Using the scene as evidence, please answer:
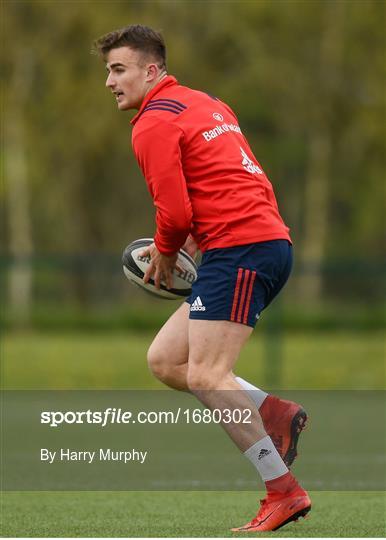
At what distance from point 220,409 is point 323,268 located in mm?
10616

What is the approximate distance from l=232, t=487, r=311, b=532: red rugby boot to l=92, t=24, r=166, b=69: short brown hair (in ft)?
6.93

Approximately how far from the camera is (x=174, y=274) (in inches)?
244

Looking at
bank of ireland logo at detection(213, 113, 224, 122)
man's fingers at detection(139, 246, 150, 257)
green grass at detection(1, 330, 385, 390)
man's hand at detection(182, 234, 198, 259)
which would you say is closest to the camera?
bank of ireland logo at detection(213, 113, 224, 122)

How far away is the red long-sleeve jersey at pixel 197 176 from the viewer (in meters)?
5.62

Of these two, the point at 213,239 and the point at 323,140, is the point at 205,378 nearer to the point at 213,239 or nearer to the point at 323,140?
the point at 213,239

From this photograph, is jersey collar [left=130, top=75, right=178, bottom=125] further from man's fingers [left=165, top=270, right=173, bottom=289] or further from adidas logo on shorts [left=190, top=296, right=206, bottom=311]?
adidas logo on shorts [left=190, top=296, right=206, bottom=311]

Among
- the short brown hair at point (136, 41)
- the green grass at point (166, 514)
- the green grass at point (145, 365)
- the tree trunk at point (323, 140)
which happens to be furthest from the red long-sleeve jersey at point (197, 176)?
the tree trunk at point (323, 140)

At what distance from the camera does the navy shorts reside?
5.63 meters

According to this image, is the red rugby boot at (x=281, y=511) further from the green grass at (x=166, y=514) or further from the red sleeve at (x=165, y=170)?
the red sleeve at (x=165, y=170)

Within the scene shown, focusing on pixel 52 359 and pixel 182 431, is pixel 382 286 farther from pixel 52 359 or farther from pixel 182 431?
pixel 182 431

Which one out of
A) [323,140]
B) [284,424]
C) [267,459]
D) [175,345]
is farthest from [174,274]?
[323,140]

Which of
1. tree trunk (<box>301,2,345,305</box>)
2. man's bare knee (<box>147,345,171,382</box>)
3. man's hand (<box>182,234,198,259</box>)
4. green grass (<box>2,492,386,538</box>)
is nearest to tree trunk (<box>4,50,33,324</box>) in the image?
tree trunk (<box>301,2,345,305</box>)

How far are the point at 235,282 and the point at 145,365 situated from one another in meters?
11.0

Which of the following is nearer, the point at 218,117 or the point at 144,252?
the point at 218,117
